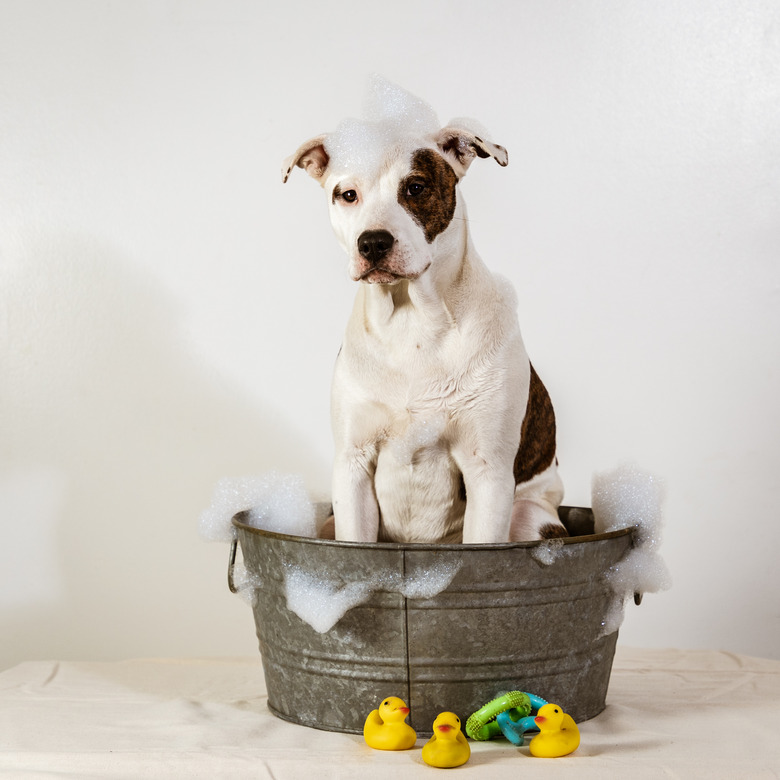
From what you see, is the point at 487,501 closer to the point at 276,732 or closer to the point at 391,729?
the point at 391,729

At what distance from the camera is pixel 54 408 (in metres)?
2.70

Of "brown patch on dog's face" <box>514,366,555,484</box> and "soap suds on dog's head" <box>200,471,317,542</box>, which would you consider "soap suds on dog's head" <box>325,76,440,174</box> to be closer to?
"brown patch on dog's face" <box>514,366,555,484</box>

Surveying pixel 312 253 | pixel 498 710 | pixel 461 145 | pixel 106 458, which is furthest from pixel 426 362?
pixel 106 458

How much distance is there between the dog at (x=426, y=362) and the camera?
5.44 ft

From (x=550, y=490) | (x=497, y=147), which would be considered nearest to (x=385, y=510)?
A: (x=550, y=490)

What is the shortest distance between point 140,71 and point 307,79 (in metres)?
0.44

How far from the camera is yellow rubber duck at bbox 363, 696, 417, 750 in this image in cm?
154

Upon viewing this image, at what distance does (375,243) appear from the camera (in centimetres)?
157

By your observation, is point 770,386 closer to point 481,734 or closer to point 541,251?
point 541,251

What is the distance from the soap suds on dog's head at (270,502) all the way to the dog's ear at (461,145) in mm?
691

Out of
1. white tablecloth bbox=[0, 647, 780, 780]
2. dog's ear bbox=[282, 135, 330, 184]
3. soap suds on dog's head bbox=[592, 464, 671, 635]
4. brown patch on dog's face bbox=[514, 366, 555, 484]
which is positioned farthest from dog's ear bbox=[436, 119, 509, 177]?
white tablecloth bbox=[0, 647, 780, 780]

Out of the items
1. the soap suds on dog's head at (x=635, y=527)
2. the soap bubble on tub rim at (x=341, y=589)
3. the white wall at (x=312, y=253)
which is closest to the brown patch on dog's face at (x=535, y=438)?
the soap suds on dog's head at (x=635, y=527)

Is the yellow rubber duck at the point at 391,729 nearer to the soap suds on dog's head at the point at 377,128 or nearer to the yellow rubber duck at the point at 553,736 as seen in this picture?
the yellow rubber duck at the point at 553,736

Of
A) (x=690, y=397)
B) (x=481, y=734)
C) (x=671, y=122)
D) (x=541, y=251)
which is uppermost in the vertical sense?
(x=671, y=122)
